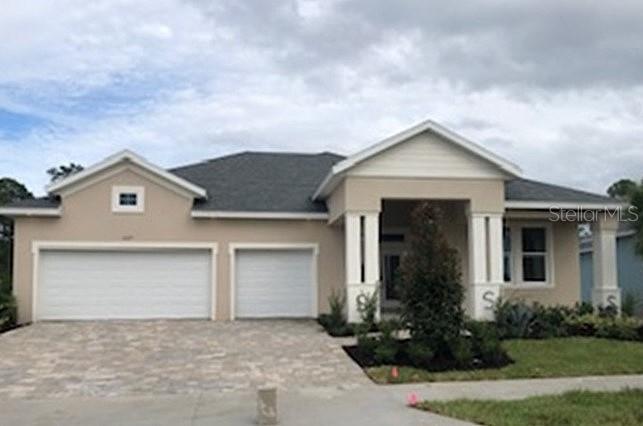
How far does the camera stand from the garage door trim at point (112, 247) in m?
22.1

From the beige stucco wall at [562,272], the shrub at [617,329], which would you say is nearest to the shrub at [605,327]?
the shrub at [617,329]

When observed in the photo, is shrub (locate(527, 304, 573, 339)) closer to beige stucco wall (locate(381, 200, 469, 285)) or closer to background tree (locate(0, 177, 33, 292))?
beige stucco wall (locate(381, 200, 469, 285))

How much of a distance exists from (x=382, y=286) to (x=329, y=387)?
35.4 ft

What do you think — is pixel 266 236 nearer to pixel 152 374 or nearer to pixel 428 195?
pixel 428 195

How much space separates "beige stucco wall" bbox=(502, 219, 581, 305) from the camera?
79.0 ft

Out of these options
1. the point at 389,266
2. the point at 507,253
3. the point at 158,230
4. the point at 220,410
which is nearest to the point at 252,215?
the point at 158,230

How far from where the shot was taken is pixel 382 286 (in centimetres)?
2414

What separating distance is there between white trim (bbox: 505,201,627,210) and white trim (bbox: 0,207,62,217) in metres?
12.5

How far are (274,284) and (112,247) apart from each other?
471 centimetres

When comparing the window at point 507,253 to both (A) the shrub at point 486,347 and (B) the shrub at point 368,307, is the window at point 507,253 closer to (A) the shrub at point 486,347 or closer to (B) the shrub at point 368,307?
(B) the shrub at point 368,307

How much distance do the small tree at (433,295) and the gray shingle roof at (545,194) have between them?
7443 mm

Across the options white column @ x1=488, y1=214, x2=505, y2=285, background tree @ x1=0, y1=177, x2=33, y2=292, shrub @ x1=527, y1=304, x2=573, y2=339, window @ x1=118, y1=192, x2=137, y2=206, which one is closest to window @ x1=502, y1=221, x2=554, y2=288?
white column @ x1=488, y1=214, x2=505, y2=285

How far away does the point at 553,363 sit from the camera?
15234 mm

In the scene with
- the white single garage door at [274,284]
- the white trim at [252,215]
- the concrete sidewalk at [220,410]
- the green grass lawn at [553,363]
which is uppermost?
the white trim at [252,215]
